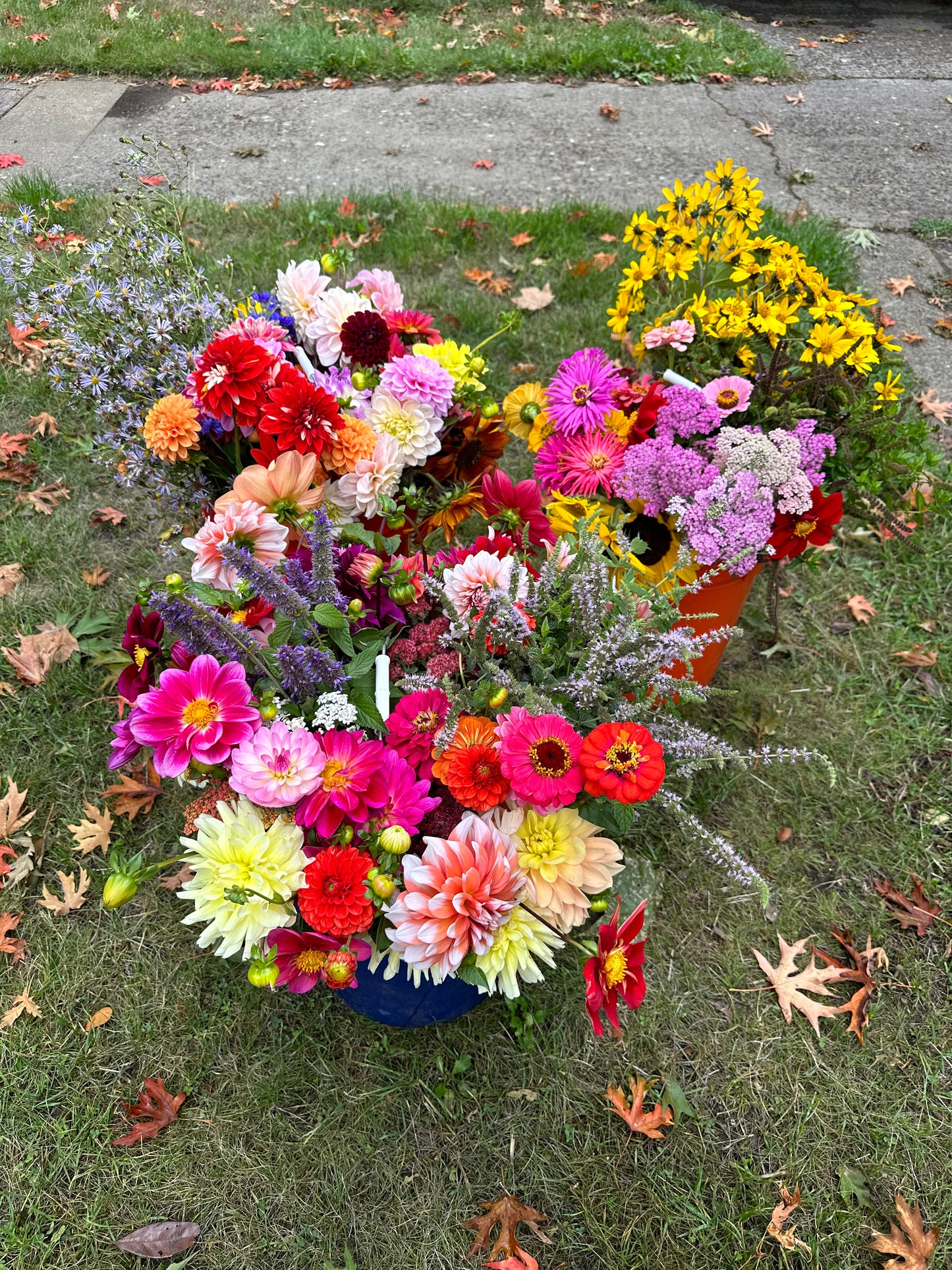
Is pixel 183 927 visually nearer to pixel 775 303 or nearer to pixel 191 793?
pixel 191 793

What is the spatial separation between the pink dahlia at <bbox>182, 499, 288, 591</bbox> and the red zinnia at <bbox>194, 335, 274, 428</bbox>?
0.66 ft

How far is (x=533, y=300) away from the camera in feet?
11.3

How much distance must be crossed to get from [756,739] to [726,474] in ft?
3.14

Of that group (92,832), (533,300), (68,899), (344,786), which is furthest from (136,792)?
(533,300)

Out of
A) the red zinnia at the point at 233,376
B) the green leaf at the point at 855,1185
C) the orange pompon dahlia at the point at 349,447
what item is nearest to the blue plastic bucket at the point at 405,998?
the green leaf at the point at 855,1185

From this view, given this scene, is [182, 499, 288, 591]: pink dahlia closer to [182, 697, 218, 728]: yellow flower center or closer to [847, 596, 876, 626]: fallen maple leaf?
[182, 697, 218, 728]: yellow flower center

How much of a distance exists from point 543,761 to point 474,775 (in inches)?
4.7

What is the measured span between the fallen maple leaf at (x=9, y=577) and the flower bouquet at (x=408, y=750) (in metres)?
1.59

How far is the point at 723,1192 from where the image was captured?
1579 mm

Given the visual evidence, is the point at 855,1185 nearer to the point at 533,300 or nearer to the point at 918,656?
the point at 918,656

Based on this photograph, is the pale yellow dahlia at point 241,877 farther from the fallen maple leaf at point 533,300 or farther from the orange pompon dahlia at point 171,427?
the fallen maple leaf at point 533,300

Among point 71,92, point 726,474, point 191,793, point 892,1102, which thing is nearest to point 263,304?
point 726,474

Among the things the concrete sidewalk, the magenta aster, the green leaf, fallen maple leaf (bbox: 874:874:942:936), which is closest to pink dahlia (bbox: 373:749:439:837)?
the magenta aster

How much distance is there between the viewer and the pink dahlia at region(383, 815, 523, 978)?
1.08 m
